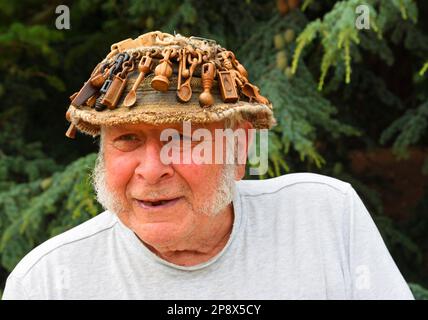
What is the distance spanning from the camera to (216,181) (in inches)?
77.2

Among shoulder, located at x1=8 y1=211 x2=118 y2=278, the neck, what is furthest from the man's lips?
shoulder, located at x1=8 y1=211 x2=118 y2=278

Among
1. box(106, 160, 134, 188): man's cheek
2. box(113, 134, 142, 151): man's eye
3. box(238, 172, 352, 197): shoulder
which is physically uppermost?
box(113, 134, 142, 151): man's eye

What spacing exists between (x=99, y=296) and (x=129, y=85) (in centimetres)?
59

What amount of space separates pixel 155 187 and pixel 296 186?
528 mm

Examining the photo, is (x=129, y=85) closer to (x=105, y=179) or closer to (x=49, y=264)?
(x=105, y=179)

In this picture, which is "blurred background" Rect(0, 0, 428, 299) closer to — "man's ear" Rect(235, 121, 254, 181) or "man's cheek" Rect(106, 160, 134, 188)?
"man's ear" Rect(235, 121, 254, 181)

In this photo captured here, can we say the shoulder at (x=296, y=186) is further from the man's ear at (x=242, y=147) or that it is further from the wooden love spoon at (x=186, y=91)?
the wooden love spoon at (x=186, y=91)

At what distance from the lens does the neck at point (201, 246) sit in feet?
6.54

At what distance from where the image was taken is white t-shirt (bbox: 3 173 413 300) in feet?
6.50

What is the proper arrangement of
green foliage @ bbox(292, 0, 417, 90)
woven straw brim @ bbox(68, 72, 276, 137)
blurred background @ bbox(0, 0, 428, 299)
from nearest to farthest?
woven straw brim @ bbox(68, 72, 276, 137), green foliage @ bbox(292, 0, 417, 90), blurred background @ bbox(0, 0, 428, 299)

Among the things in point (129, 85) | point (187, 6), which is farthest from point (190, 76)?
point (187, 6)

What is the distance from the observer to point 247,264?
2.01 meters

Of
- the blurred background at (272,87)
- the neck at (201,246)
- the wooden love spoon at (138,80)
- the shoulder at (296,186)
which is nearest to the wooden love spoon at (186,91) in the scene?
the wooden love spoon at (138,80)

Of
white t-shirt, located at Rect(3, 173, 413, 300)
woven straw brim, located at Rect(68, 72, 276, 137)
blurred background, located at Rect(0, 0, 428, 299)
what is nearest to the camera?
woven straw brim, located at Rect(68, 72, 276, 137)
